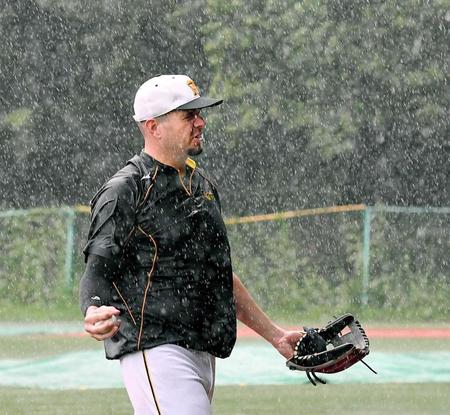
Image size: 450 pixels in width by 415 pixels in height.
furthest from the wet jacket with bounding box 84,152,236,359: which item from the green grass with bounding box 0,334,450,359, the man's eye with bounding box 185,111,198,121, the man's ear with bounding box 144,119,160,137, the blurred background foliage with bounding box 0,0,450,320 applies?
the blurred background foliage with bounding box 0,0,450,320

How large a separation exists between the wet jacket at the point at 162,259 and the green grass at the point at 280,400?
14.9 ft

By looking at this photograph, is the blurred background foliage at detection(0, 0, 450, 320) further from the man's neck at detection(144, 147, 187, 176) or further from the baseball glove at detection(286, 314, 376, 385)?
the man's neck at detection(144, 147, 187, 176)

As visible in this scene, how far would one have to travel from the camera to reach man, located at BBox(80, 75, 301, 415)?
505cm

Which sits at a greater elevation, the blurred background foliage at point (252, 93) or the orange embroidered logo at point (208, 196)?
the blurred background foliage at point (252, 93)

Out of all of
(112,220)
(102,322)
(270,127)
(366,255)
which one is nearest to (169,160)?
(112,220)

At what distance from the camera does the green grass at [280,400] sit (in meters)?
9.84

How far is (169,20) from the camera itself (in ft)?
71.4

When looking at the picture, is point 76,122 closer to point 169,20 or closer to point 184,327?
point 169,20

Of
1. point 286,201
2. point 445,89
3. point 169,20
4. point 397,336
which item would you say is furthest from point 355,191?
point 397,336

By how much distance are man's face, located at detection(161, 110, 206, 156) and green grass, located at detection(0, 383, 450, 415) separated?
4602 mm

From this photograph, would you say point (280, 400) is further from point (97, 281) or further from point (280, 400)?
point (97, 281)

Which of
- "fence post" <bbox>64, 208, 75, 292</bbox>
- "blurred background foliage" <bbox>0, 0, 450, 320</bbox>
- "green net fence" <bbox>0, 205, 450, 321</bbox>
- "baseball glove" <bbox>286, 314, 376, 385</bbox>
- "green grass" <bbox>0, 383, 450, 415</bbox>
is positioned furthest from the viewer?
"fence post" <bbox>64, 208, 75, 292</bbox>

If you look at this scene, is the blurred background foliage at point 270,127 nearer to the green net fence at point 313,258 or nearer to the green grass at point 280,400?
the green net fence at point 313,258

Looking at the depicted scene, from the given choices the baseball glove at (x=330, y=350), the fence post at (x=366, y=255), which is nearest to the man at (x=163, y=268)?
the baseball glove at (x=330, y=350)
